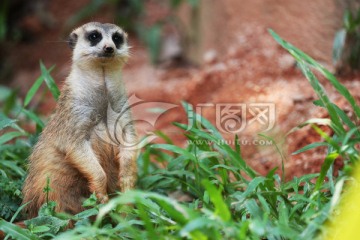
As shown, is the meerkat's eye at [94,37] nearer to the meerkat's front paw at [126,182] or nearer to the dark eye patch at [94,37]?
the dark eye patch at [94,37]

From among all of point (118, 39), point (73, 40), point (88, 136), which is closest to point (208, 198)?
point (88, 136)

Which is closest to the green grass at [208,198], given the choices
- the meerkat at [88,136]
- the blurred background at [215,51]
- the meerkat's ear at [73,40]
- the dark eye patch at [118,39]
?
the meerkat at [88,136]

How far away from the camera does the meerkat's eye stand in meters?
4.06

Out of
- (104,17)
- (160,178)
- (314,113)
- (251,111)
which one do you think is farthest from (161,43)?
(160,178)

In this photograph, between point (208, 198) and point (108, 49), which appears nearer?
point (208, 198)

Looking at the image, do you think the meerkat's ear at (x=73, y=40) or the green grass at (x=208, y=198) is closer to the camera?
the green grass at (x=208, y=198)

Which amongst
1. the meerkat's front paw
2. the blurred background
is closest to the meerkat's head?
the blurred background

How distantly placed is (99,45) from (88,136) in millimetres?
543

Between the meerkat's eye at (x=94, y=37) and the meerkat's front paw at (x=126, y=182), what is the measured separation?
83 centimetres

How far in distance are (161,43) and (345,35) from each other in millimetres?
3049

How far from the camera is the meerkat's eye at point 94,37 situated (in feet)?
13.3

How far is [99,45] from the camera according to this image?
13.1 feet

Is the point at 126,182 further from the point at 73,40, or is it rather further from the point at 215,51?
the point at 215,51

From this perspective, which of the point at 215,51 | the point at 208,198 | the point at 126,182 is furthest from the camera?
the point at 215,51
